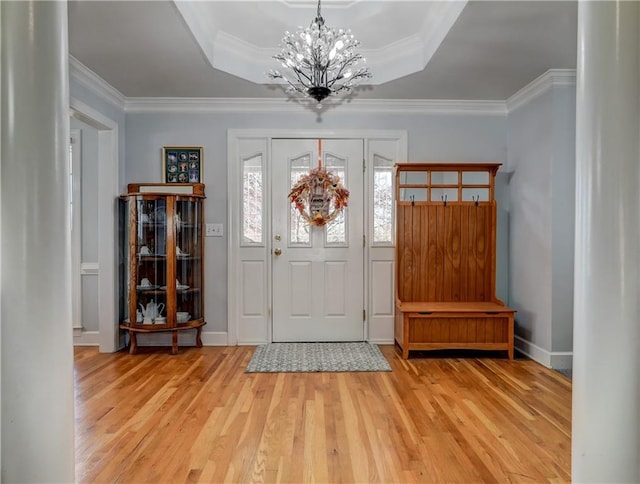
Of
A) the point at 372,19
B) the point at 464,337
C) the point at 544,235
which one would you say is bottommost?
the point at 464,337

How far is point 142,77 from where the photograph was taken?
3.38 metres

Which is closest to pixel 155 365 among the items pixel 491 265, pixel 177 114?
pixel 177 114

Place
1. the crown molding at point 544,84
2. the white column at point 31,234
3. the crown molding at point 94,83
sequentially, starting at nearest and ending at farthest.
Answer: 1. the white column at point 31,234
2. the crown molding at point 94,83
3. the crown molding at point 544,84

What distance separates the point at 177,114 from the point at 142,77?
0.60 meters

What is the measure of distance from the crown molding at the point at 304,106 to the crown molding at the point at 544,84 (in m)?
0.27

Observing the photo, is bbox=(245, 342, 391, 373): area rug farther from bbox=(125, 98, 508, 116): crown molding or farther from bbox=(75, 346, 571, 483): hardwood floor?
bbox=(125, 98, 508, 116): crown molding

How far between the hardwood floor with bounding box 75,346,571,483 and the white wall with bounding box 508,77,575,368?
0.32m

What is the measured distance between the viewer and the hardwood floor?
5.90 feet

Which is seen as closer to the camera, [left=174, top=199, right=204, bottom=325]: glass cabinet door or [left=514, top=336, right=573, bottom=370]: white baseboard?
[left=514, top=336, right=573, bottom=370]: white baseboard

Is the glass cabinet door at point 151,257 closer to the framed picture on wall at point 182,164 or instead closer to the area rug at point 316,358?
the framed picture on wall at point 182,164

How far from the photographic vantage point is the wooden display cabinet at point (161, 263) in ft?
12.0

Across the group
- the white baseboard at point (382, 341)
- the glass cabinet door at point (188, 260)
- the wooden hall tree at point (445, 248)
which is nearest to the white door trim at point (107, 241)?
the glass cabinet door at point (188, 260)

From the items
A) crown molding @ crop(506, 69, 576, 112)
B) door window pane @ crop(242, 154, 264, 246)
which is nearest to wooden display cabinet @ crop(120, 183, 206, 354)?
door window pane @ crop(242, 154, 264, 246)

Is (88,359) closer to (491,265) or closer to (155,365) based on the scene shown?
(155,365)
